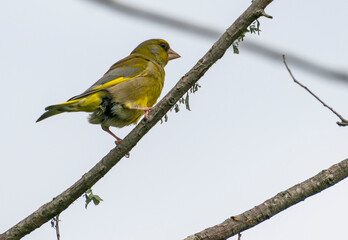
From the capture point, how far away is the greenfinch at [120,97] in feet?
17.0

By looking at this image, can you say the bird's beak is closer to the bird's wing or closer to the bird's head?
the bird's head

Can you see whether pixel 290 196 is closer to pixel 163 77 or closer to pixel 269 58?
pixel 269 58

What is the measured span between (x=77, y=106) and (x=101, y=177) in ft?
5.03

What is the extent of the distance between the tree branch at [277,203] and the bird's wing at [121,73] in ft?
8.60

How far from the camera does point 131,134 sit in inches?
150

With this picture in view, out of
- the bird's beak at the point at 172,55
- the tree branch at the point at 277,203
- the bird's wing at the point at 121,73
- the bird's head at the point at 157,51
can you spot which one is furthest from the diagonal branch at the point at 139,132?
the bird's beak at the point at 172,55

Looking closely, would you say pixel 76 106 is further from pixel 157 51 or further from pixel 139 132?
pixel 157 51

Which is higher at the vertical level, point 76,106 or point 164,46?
point 164,46

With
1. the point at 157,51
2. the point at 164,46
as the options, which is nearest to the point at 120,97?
the point at 157,51

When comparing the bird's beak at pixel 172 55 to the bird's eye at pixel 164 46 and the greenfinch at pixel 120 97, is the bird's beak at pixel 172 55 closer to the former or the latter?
the bird's eye at pixel 164 46

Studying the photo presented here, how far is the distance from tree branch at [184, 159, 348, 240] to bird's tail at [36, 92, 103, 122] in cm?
252

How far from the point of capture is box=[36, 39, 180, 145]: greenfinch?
518 cm

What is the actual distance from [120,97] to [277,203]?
9.01ft

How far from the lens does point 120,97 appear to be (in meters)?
5.40
